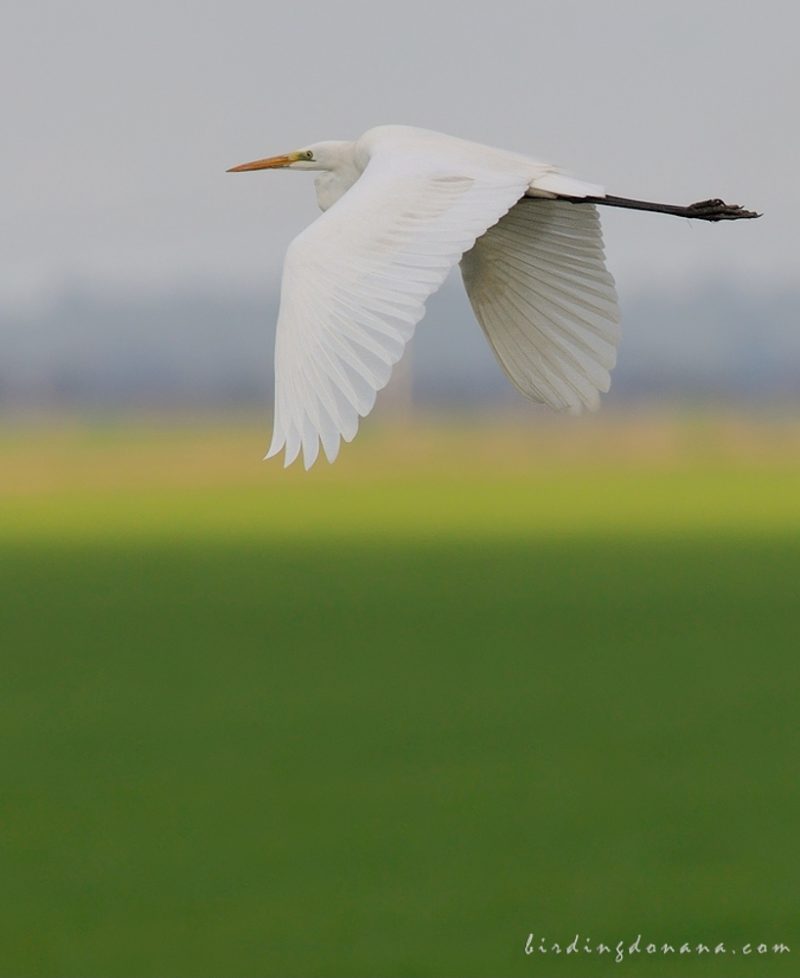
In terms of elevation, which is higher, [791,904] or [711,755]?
[791,904]

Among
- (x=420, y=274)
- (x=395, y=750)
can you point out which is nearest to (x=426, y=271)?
(x=420, y=274)

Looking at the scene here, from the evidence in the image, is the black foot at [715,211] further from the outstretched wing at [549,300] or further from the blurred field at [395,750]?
the blurred field at [395,750]

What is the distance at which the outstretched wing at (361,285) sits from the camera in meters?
5.25

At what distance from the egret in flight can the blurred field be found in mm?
12057

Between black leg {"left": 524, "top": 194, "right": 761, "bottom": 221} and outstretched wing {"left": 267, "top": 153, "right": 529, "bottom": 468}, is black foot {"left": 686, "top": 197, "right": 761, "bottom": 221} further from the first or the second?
outstretched wing {"left": 267, "top": 153, "right": 529, "bottom": 468}

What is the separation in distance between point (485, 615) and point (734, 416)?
9748 cm

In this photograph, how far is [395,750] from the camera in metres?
32.6

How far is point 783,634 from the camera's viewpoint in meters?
48.1

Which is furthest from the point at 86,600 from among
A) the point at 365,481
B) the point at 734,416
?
the point at 734,416

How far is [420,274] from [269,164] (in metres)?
2.33

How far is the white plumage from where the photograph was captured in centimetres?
530

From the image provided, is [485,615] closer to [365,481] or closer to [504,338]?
[504,338]

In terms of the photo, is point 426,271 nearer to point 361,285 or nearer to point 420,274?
point 420,274

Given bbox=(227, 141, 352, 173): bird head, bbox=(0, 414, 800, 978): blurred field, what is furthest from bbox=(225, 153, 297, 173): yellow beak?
bbox=(0, 414, 800, 978): blurred field
